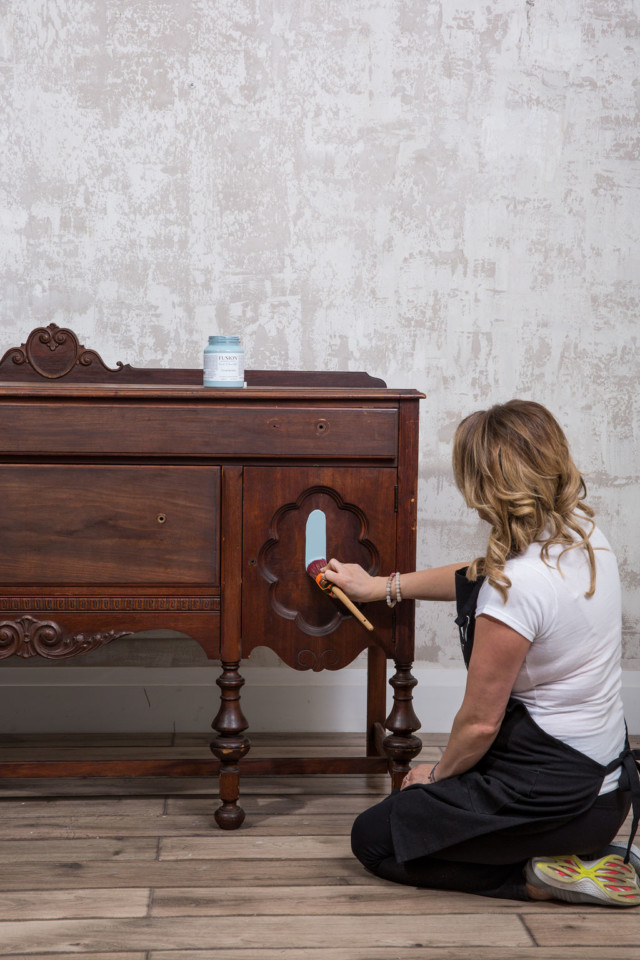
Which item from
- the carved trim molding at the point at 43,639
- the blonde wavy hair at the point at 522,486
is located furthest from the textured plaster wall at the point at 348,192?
the blonde wavy hair at the point at 522,486

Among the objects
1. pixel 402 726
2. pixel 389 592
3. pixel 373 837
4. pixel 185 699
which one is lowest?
pixel 185 699

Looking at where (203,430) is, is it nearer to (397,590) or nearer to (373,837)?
(397,590)

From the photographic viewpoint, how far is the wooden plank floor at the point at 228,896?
5.32 ft

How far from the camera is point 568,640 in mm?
1712

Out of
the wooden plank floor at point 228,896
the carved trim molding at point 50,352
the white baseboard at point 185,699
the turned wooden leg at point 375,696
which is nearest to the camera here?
the wooden plank floor at point 228,896

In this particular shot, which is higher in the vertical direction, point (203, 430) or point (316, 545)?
point (203, 430)

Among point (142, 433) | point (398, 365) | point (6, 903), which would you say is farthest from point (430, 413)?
point (6, 903)

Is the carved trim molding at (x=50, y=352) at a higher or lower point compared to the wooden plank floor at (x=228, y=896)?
higher

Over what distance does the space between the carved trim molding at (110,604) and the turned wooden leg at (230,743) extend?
0.16m

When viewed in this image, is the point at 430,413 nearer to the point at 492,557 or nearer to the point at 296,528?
the point at 296,528

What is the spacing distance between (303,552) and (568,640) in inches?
25.7

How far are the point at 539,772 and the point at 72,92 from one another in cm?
215

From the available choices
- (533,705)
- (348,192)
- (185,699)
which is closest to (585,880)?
(533,705)

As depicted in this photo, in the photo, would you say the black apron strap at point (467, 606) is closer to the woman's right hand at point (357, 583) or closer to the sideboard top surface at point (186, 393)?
the woman's right hand at point (357, 583)
